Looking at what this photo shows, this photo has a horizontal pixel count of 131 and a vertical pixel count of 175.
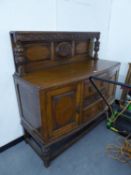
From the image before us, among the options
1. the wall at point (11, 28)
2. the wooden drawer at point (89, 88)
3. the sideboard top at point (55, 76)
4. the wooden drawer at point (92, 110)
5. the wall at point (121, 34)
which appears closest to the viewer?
the sideboard top at point (55, 76)

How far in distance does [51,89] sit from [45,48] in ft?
1.97

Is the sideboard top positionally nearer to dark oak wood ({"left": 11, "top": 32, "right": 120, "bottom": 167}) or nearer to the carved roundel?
dark oak wood ({"left": 11, "top": 32, "right": 120, "bottom": 167})

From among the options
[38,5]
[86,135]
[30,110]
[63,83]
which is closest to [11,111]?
[30,110]

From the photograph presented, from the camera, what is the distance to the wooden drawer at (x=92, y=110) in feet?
5.26

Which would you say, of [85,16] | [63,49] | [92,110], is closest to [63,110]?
[92,110]

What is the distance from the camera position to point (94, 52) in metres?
2.15

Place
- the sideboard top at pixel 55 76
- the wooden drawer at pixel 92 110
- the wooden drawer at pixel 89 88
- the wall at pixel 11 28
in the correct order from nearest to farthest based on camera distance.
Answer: the sideboard top at pixel 55 76, the wall at pixel 11 28, the wooden drawer at pixel 89 88, the wooden drawer at pixel 92 110

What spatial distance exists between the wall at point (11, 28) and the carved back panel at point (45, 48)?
10 centimetres

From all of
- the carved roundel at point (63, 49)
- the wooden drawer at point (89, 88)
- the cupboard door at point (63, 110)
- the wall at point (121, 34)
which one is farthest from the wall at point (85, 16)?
the cupboard door at point (63, 110)

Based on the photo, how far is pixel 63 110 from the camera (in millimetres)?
1350

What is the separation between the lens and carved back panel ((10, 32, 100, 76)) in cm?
133

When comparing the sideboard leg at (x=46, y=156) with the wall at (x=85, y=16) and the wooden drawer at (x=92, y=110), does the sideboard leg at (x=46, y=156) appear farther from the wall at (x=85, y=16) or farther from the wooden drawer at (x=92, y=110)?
the wall at (x=85, y=16)

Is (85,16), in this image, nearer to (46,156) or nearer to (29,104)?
(29,104)

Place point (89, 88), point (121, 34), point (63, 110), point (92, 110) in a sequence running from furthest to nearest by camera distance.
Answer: point (121, 34) → point (92, 110) → point (89, 88) → point (63, 110)
